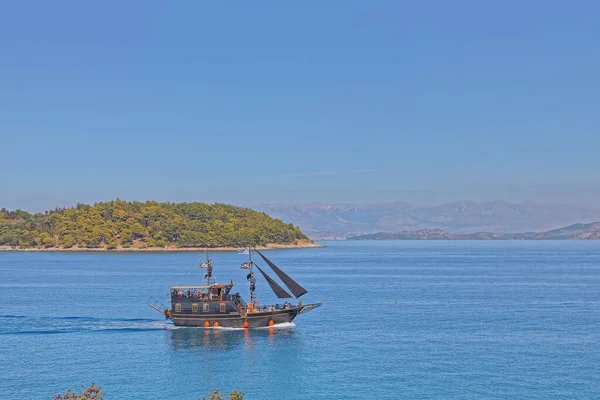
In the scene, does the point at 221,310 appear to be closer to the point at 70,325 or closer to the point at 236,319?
the point at 236,319

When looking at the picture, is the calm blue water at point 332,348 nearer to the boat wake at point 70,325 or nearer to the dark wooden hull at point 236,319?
the boat wake at point 70,325

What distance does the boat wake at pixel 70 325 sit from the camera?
8356cm

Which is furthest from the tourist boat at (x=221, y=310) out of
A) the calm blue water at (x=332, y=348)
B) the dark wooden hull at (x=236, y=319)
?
the calm blue water at (x=332, y=348)

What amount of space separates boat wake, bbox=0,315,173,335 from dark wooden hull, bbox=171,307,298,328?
93.2 inches

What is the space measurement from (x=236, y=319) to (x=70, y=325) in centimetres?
1912

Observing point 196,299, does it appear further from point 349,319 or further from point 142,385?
point 142,385

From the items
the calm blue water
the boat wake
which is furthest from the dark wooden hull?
the boat wake

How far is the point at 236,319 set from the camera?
85.5m

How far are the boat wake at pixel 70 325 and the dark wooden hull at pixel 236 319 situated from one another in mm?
2368

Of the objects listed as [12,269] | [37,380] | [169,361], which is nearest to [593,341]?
[169,361]

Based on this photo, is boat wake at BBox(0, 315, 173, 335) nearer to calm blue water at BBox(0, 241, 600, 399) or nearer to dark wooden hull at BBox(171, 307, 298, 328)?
calm blue water at BBox(0, 241, 600, 399)

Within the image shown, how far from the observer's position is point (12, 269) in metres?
191

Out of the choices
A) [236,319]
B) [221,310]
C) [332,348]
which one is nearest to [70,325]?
[221,310]

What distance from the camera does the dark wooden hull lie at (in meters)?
85.4
